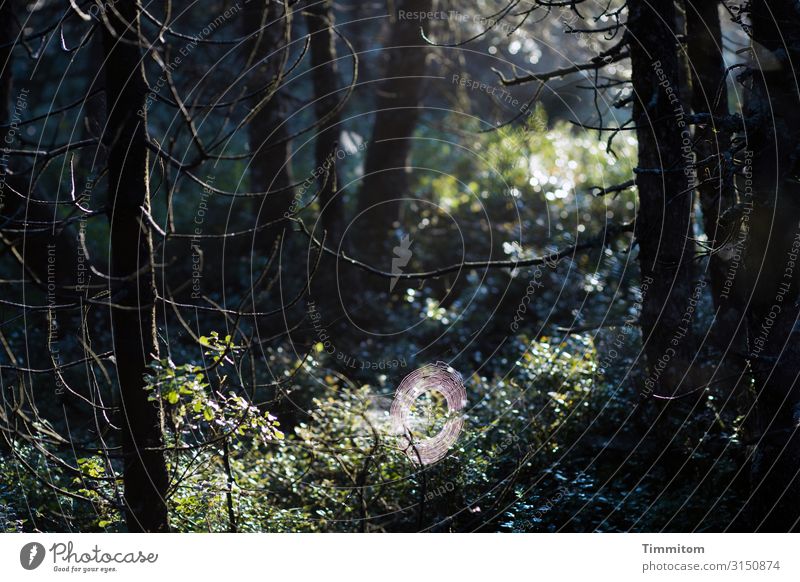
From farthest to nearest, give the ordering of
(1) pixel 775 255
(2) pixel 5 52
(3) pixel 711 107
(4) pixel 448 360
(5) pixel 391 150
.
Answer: (5) pixel 391 150
(4) pixel 448 360
(2) pixel 5 52
(3) pixel 711 107
(1) pixel 775 255

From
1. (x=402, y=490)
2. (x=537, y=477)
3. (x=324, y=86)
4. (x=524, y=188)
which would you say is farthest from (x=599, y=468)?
(x=524, y=188)

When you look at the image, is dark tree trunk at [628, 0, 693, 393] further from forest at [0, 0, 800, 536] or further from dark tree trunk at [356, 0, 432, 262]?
dark tree trunk at [356, 0, 432, 262]

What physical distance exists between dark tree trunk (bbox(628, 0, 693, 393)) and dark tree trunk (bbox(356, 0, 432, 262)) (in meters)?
7.15

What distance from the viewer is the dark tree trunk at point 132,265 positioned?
518cm

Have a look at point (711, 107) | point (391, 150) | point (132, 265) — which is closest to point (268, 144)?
point (391, 150)

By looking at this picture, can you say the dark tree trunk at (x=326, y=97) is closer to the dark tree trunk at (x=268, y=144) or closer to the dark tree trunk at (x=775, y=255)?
the dark tree trunk at (x=268, y=144)

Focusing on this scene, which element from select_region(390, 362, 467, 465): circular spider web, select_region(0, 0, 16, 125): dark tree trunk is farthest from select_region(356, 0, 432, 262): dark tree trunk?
select_region(0, 0, 16, 125): dark tree trunk

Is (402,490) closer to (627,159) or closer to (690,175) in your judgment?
(690,175)

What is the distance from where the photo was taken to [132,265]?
519 cm

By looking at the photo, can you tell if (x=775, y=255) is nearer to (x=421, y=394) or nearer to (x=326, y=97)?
(x=421, y=394)

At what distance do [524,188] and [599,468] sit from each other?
900 centimetres

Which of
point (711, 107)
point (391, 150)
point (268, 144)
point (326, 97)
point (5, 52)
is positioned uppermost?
point (326, 97)

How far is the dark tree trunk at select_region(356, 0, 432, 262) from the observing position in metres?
13.9

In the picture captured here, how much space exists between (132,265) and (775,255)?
14.3 feet
